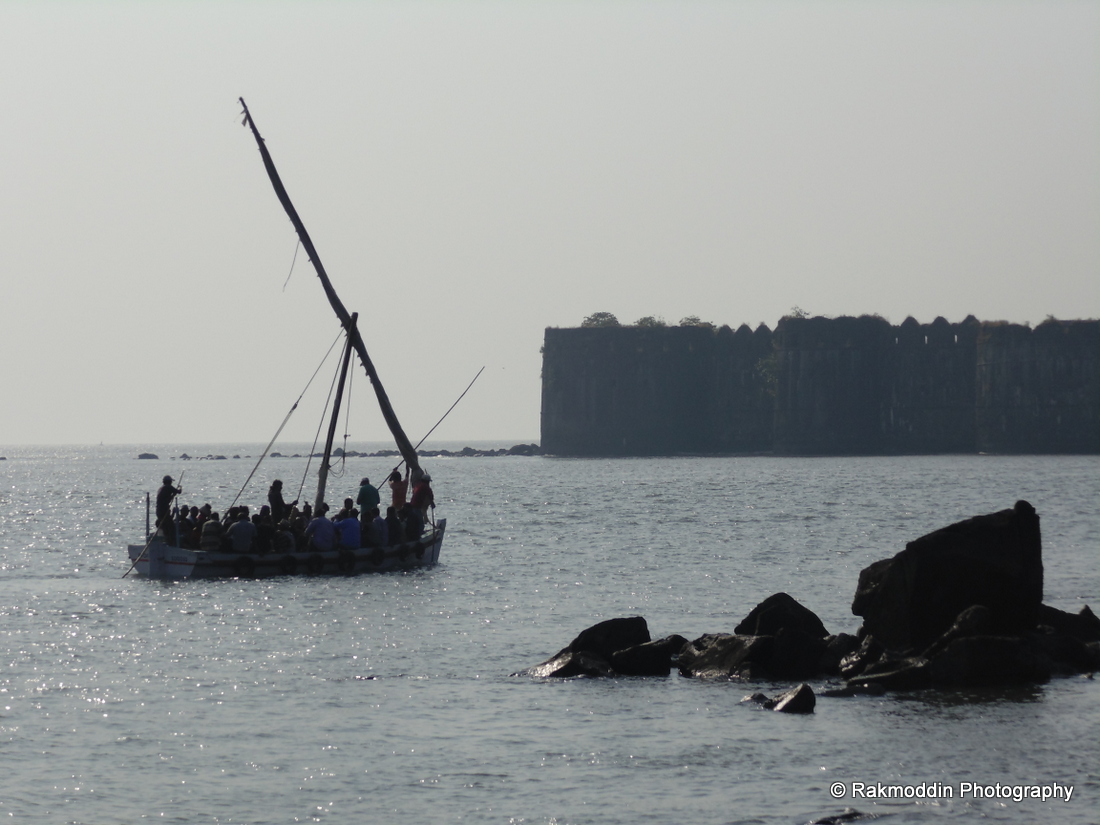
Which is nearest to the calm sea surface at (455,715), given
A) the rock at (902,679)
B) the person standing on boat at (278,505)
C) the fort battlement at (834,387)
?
the rock at (902,679)

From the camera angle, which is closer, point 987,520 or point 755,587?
point 987,520

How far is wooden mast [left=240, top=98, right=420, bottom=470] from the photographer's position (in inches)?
1566

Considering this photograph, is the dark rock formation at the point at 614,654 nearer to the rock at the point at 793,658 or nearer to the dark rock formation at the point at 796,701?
the rock at the point at 793,658

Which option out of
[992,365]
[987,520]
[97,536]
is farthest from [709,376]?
[987,520]

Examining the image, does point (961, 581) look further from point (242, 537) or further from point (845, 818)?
point (242, 537)

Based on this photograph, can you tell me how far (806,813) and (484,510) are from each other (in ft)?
210

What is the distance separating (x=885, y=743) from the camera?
57.1ft

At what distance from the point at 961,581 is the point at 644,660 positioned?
4820mm

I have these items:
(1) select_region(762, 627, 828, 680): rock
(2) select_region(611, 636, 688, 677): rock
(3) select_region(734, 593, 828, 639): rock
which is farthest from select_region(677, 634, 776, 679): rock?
(3) select_region(734, 593, 828, 639): rock

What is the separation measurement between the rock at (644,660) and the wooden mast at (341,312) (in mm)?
17387

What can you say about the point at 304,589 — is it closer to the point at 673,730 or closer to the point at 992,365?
the point at 673,730

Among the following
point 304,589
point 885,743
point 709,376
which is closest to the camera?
point 885,743

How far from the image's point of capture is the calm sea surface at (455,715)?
1526 cm

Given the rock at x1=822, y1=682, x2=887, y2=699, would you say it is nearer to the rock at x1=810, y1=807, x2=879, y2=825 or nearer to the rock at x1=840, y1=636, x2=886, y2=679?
the rock at x1=840, y1=636, x2=886, y2=679
